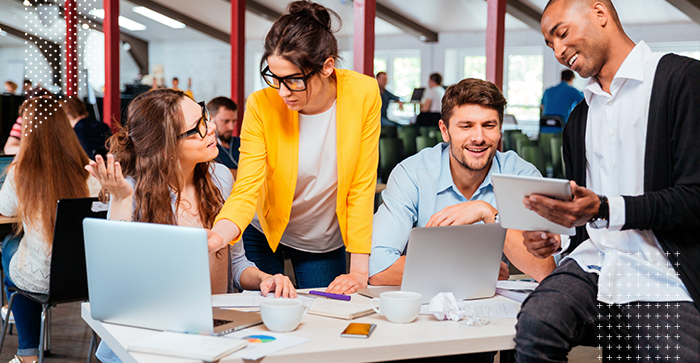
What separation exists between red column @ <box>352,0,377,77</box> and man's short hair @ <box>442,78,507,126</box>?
3.69 m

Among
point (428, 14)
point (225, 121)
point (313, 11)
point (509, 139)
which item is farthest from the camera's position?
point (428, 14)

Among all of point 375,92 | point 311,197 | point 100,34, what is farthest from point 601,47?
point 100,34

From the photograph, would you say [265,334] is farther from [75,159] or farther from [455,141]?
[75,159]

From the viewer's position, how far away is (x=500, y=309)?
1462mm

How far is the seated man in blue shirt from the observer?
1910mm

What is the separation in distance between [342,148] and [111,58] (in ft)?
13.3

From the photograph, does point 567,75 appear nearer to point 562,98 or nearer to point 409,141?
point 562,98

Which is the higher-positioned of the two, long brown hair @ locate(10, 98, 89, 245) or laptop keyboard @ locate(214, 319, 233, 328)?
long brown hair @ locate(10, 98, 89, 245)

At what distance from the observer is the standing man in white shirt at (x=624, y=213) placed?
4.29 feet

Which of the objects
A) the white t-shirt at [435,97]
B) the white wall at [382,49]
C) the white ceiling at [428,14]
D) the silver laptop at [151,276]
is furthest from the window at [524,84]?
the silver laptop at [151,276]

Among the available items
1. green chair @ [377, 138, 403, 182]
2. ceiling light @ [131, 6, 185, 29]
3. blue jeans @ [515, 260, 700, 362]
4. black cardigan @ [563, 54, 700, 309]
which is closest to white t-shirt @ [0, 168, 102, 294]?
blue jeans @ [515, 260, 700, 362]

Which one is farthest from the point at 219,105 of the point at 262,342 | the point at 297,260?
the point at 262,342

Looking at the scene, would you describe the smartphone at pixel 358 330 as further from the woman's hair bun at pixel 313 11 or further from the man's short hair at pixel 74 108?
the man's short hair at pixel 74 108

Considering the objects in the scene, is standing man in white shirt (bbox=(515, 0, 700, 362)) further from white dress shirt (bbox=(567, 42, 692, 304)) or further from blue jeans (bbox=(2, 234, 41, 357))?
blue jeans (bbox=(2, 234, 41, 357))
